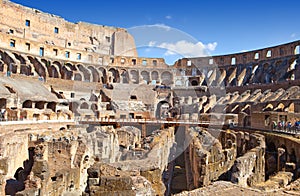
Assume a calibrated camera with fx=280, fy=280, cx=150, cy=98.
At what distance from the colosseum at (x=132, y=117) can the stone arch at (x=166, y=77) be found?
11.9 inches

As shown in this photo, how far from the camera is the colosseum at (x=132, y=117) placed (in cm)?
920

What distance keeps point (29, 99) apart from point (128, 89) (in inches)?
727

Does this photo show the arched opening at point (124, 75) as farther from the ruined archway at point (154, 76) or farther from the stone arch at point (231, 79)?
the stone arch at point (231, 79)

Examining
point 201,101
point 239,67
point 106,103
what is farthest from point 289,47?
point 106,103

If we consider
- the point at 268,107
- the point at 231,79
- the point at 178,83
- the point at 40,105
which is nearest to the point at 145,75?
the point at 178,83

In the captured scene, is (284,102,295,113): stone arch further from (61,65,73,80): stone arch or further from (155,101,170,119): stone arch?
(61,65,73,80): stone arch

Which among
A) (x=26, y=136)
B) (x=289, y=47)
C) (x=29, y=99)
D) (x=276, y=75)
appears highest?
(x=289, y=47)

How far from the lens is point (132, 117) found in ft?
125

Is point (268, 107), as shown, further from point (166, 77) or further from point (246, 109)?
point (166, 77)

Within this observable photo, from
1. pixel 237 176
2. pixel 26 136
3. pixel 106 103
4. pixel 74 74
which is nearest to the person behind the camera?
pixel 237 176

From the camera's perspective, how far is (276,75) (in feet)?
138

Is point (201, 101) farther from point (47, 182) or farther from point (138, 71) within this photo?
point (47, 182)

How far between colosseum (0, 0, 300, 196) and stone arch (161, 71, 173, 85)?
303 millimetres

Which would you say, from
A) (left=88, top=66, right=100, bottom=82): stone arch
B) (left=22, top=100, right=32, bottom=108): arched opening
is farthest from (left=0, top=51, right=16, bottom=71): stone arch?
(left=88, top=66, right=100, bottom=82): stone arch
